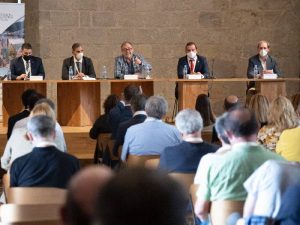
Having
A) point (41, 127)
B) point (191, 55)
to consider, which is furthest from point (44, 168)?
point (191, 55)

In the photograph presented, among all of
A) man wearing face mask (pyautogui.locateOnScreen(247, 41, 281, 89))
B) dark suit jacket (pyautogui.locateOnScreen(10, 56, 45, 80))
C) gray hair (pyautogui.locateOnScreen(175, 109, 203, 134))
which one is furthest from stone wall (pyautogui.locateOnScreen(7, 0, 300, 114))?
gray hair (pyautogui.locateOnScreen(175, 109, 203, 134))

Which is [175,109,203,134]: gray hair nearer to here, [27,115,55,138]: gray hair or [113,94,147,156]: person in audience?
[27,115,55,138]: gray hair

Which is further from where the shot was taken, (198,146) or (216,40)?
(216,40)

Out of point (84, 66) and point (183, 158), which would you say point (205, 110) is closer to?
point (84, 66)

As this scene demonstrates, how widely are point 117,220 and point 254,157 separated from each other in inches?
106

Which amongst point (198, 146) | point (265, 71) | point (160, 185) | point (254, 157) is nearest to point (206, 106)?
point (265, 71)

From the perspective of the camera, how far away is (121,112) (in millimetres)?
8070

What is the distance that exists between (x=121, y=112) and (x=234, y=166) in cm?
411

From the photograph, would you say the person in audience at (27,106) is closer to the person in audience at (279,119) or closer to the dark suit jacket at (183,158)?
the person in audience at (279,119)

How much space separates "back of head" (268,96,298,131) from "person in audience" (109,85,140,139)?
94.8 inches

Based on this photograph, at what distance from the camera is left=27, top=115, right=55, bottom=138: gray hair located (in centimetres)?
459

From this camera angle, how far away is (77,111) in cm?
1029

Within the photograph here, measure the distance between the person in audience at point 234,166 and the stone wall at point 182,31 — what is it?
918 cm

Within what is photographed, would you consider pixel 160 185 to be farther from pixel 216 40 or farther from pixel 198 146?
pixel 216 40
